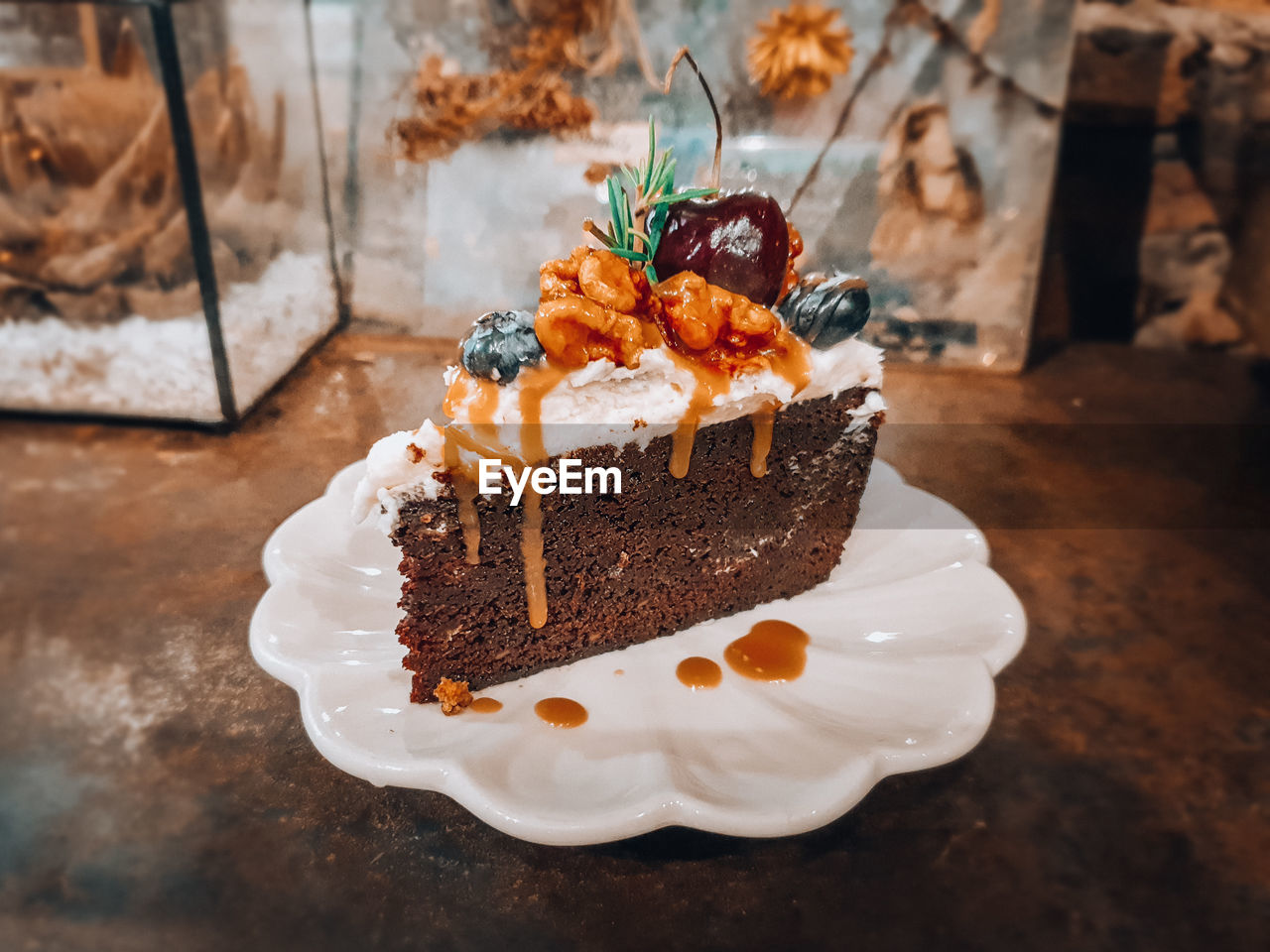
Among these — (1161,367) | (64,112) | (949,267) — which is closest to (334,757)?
(64,112)

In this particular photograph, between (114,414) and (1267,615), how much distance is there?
179cm

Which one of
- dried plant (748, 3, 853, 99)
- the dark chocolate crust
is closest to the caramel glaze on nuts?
the dark chocolate crust

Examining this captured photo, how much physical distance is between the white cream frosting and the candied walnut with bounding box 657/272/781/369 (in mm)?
28

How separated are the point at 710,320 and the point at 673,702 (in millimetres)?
434

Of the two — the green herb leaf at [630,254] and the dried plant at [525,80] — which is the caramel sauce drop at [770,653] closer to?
the green herb leaf at [630,254]

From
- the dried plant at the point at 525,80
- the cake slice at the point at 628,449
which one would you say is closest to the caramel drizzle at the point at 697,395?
the cake slice at the point at 628,449

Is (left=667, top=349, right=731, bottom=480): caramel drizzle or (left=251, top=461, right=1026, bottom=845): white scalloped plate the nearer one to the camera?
(left=251, top=461, right=1026, bottom=845): white scalloped plate

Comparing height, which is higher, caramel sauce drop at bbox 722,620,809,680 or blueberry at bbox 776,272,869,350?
blueberry at bbox 776,272,869,350

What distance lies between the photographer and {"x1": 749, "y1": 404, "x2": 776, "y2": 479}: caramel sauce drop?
3.67ft

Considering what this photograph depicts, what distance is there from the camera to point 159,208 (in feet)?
4.53

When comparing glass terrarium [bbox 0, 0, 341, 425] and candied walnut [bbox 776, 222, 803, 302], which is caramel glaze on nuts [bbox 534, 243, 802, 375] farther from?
glass terrarium [bbox 0, 0, 341, 425]

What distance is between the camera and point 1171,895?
804mm

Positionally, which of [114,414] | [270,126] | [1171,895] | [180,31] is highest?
[180,31]

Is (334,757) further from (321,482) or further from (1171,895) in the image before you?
(1171,895)
